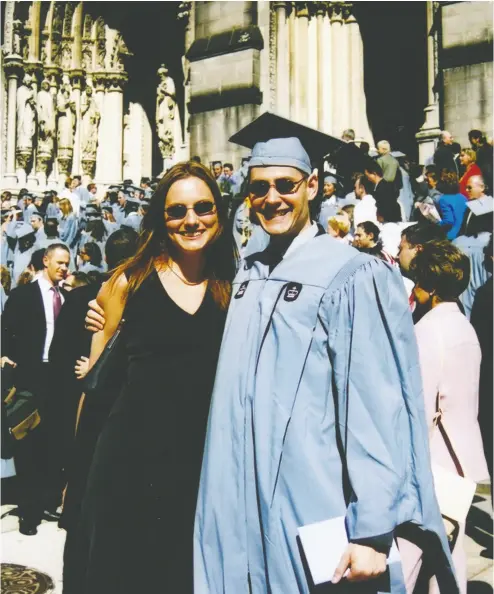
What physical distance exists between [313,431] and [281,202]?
2.49ft

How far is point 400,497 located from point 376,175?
7691 mm

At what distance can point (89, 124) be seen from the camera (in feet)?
76.7

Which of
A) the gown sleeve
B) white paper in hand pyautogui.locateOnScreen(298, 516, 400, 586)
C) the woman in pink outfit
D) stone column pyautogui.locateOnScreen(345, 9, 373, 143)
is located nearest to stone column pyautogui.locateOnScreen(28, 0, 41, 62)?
stone column pyautogui.locateOnScreen(345, 9, 373, 143)

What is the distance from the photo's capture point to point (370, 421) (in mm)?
2064

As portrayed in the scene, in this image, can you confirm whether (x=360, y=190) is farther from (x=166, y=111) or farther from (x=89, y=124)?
(x=89, y=124)

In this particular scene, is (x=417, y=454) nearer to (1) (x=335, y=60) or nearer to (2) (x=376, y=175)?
(2) (x=376, y=175)

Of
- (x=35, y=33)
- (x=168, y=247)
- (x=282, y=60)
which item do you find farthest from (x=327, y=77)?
(x=168, y=247)

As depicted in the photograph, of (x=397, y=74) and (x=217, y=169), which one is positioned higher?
(x=397, y=74)

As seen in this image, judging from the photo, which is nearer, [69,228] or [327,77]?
[327,77]

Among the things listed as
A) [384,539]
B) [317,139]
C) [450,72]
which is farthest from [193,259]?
[450,72]

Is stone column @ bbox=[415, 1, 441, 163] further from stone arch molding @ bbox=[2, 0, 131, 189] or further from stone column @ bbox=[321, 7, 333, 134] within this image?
stone arch molding @ bbox=[2, 0, 131, 189]

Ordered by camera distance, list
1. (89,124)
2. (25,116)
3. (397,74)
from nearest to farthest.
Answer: (397,74) → (25,116) → (89,124)

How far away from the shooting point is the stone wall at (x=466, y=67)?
11602mm

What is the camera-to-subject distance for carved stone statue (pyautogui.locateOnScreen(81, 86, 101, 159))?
76.4 feet
